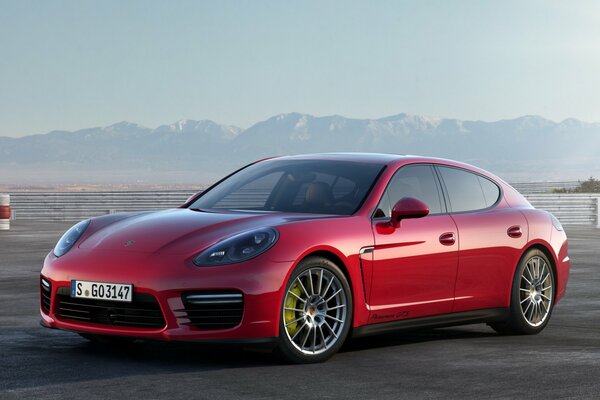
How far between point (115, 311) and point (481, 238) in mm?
2874

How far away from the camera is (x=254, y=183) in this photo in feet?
28.9

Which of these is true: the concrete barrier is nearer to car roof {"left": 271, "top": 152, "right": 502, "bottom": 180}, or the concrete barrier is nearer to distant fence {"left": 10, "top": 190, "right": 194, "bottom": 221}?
distant fence {"left": 10, "top": 190, "right": 194, "bottom": 221}

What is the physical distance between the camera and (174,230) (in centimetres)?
754

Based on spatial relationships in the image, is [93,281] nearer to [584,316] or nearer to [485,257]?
[485,257]

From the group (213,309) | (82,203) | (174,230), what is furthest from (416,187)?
(82,203)

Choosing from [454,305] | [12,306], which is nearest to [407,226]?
[454,305]

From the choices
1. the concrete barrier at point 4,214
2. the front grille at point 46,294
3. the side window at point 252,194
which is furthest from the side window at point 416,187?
the concrete barrier at point 4,214

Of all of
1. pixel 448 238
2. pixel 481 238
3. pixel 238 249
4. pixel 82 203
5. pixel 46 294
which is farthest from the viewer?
pixel 82 203

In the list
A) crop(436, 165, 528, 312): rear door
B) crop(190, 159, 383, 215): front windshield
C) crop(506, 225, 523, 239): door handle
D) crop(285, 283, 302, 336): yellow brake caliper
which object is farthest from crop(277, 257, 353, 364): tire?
crop(506, 225, 523, 239): door handle

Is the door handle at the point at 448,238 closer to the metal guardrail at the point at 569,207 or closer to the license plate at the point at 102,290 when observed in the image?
the license plate at the point at 102,290

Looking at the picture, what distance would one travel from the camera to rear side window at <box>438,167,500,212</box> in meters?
8.87

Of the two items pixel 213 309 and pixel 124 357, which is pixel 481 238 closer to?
pixel 213 309

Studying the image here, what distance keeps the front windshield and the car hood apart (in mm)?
360

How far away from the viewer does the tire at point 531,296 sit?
9.09m
